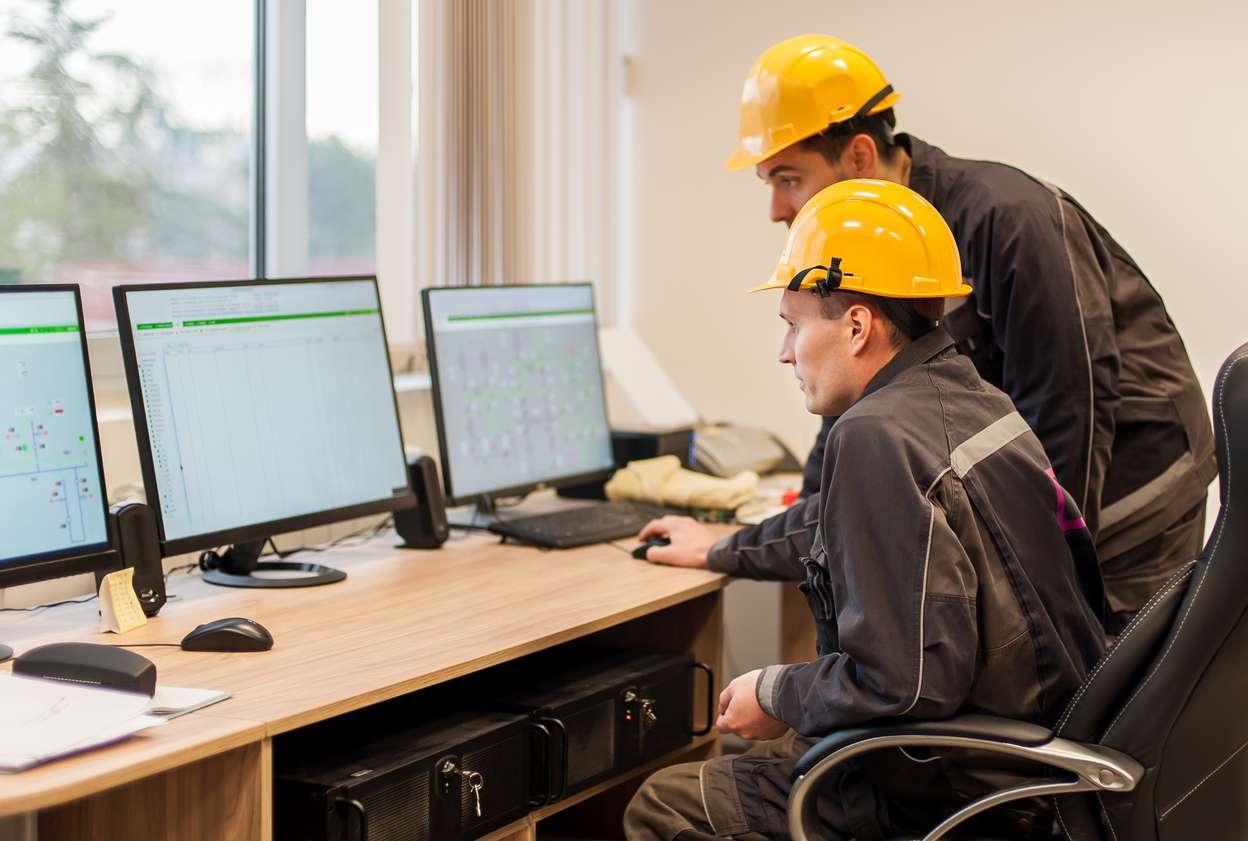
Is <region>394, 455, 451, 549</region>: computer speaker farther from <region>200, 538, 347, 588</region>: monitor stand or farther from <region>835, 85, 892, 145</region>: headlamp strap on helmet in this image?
<region>835, 85, 892, 145</region>: headlamp strap on helmet

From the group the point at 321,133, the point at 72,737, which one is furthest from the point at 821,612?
the point at 321,133

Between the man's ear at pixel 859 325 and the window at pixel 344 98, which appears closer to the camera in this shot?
the man's ear at pixel 859 325

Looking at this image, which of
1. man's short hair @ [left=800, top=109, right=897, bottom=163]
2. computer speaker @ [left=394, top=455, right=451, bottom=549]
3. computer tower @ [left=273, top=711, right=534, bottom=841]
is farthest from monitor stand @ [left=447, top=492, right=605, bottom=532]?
man's short hair @ [left=800, top=109, right=897, bottom=163]

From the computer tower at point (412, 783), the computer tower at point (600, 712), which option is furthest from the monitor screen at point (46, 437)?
the computer tower at point (600, 712)

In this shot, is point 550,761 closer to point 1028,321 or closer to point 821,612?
point 821,612

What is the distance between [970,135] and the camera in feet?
10.9

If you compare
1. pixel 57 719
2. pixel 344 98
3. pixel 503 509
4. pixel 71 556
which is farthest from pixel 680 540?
pixel 344 98

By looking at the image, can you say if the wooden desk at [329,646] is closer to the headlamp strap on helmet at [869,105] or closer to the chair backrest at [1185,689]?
the chair backrest at [1185,689]

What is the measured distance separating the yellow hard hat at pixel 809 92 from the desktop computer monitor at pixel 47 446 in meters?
1.22

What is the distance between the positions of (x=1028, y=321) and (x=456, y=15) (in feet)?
5.08

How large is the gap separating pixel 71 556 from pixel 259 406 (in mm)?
442

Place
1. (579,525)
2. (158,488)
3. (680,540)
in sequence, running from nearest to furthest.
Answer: (158,488), (680,540), (579,525)

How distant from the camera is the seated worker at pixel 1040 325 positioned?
2223mm

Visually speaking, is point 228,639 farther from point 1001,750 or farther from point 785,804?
point 1001,750
